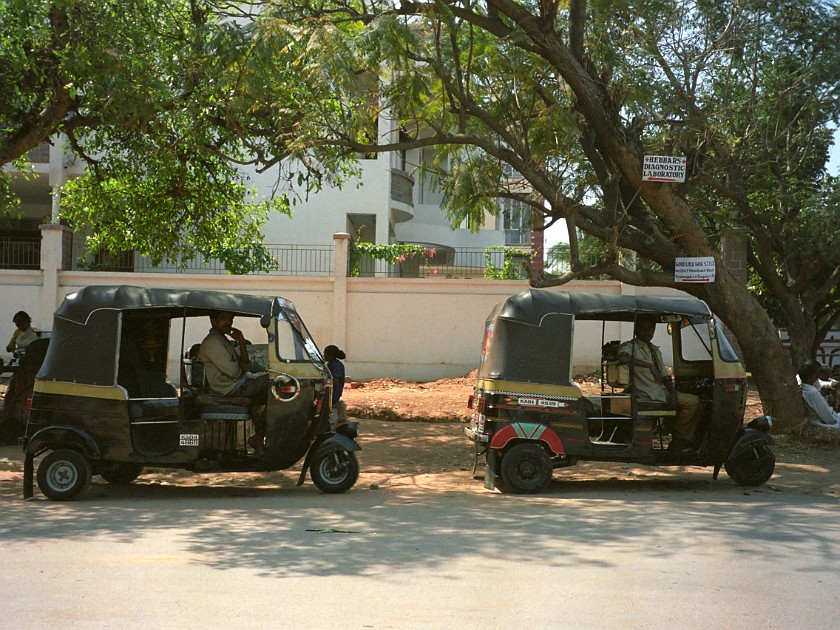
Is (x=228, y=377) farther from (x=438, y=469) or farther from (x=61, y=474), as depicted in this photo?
(x=438, y=469)

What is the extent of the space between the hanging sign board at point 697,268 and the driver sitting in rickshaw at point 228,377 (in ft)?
20.0

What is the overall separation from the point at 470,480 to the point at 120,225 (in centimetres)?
974

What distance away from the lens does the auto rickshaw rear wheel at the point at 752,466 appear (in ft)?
33.7

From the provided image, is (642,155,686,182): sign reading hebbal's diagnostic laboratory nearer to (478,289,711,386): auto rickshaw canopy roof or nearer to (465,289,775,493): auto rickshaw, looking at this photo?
(465,289,775,493): auto rickshaw

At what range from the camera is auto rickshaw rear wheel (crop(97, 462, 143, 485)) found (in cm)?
1024

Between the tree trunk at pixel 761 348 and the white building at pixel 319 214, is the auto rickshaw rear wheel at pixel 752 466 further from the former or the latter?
the white building at pixel 319 214

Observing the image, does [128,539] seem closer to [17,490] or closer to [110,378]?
[110,378]

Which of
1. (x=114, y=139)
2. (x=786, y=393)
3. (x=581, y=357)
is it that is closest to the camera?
(x=786, y=393)

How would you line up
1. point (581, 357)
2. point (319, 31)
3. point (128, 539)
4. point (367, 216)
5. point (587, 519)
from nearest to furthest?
point (128, 539) < point (587, 519) < point (319, 31) < point (581, 357) < point (367, 216)

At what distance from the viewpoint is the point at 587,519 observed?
8242mm

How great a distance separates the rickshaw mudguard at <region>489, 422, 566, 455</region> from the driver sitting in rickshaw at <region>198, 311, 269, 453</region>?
7.67ft

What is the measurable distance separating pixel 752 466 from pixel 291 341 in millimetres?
5107

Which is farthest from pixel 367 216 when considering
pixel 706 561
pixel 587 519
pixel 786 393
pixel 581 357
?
pixel 706 561

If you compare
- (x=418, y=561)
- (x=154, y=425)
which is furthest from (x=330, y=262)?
(x=418, y=561)
